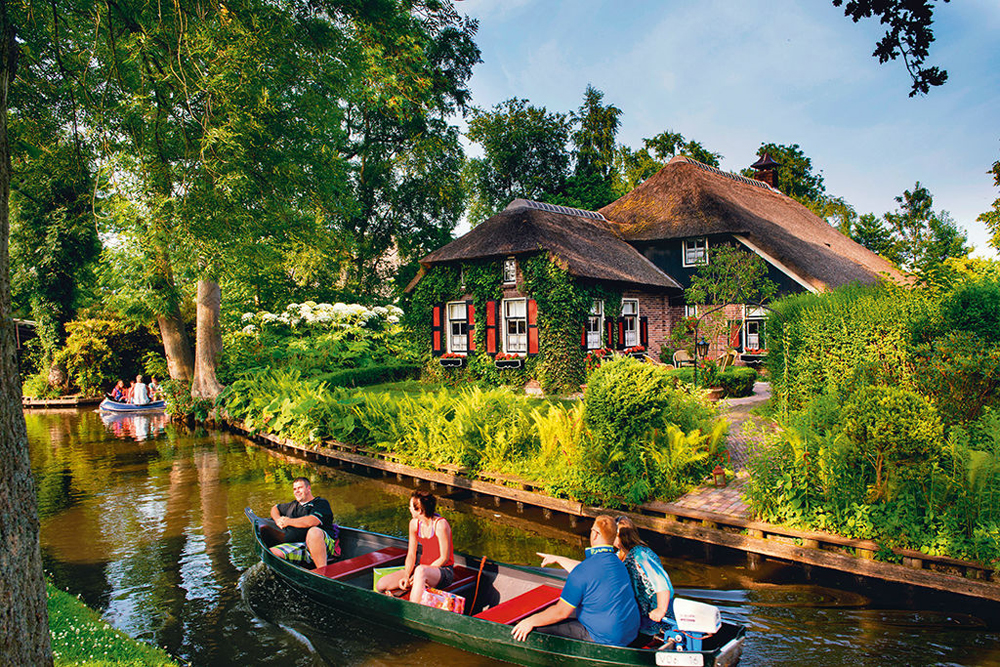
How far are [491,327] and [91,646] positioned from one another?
1651 centimetres

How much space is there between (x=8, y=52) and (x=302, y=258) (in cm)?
2511

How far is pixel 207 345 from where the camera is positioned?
874 inches

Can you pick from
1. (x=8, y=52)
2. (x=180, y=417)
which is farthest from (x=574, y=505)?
(x=180, y=417)

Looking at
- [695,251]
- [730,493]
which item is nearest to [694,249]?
[695,251]

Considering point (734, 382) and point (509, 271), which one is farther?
point (509, 271)

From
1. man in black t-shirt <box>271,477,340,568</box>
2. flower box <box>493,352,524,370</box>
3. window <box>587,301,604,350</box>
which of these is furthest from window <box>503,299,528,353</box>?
man in black t-shirt <box>271,477,340,568</box>

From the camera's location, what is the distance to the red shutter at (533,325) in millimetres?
20047

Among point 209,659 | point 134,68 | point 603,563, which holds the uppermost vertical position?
point 134,68

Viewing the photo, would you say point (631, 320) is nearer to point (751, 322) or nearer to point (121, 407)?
point (751, 322)

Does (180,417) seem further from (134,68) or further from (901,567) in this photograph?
(901,567)

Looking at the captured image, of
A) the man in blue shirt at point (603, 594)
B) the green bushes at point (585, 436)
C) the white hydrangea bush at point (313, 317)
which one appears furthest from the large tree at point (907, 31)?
the white hydrangea bush at point (313, 317)

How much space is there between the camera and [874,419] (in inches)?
290

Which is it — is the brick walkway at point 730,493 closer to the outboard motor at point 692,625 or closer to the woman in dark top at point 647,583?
the woman in dark top at point 647,583

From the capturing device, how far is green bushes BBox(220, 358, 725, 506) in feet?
31.4
